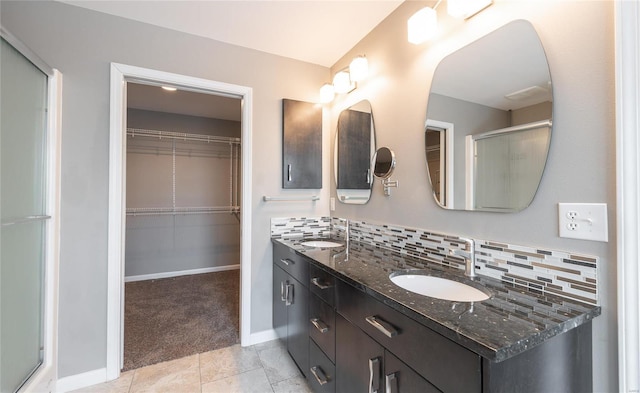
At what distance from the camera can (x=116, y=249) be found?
175cm

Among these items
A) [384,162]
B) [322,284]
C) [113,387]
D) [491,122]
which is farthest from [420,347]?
[113,387]

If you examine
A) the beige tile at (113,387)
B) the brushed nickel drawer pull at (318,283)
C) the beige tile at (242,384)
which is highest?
the brushed nickel drawer pull at (318,283)

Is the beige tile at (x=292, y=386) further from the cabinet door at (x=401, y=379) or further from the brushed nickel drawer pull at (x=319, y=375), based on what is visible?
the cabinet door at (x=401, y=379)

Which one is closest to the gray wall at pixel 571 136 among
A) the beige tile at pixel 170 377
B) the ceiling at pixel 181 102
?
the beige tile at pixel 170 377

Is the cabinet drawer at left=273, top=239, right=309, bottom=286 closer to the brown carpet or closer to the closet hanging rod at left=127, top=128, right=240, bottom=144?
the brown carpet

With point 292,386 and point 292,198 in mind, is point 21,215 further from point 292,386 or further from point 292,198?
point 292,386

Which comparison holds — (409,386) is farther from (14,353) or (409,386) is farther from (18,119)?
(18,119)

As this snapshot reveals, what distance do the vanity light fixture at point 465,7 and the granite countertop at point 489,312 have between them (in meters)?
1.21

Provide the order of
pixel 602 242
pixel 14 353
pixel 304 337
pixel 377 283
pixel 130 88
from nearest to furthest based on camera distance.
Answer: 1. pixel 602 242
2. pixel 377 283
3. pixel 14 353
4. pixel 304 337
5. pixel 130 88

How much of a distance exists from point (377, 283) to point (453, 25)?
1.31 meters

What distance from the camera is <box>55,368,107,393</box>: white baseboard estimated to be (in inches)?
64.0

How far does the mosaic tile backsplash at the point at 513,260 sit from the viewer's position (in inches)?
35.2

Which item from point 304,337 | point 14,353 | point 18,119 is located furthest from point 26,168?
point 304,337

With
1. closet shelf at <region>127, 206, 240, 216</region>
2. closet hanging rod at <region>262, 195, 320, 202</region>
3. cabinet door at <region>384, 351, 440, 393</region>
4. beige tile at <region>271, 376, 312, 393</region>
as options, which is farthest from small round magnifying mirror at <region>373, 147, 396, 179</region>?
closet shelf at <region>127, 206, 240, 216</region>
